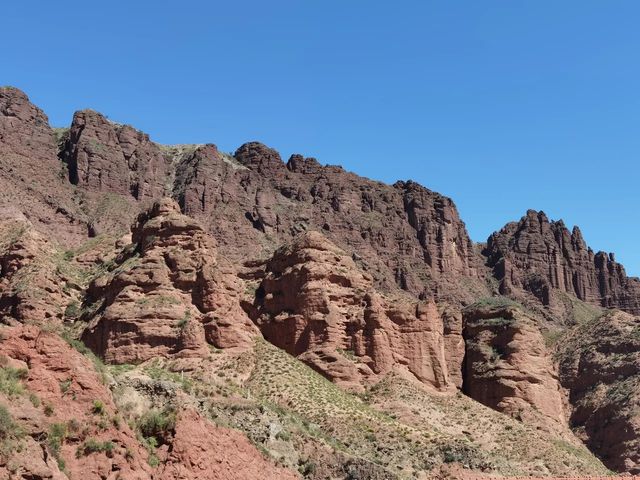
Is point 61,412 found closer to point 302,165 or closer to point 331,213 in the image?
point 331,213

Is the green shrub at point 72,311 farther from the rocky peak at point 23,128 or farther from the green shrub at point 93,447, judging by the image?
the rocky peak at point 23,128

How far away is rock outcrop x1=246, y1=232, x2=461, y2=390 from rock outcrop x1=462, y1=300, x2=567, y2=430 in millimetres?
6110

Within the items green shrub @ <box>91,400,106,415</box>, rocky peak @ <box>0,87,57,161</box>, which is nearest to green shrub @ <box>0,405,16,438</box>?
green shrub @ <box>91,400,106,415</box>

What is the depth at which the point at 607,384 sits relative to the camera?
105m

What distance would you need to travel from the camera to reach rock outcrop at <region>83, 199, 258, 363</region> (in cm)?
6178

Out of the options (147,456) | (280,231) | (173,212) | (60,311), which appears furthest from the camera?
(280,231)

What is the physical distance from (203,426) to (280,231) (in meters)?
128

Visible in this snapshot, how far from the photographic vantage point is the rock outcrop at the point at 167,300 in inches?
2432

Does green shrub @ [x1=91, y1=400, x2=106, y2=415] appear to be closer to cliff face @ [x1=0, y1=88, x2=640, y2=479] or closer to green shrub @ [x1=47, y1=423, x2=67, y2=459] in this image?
cliff face @ [x1=0, y1=88, x2=640, y2=479]

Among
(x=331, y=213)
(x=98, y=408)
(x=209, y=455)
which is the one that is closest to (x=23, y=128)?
(x=331, y=213)

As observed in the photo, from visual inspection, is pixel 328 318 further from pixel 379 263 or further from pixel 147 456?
pixel 379 263

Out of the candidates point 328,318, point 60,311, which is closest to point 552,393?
point 328,318

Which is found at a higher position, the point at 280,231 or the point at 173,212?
the point at 280,231

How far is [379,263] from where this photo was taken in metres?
164
